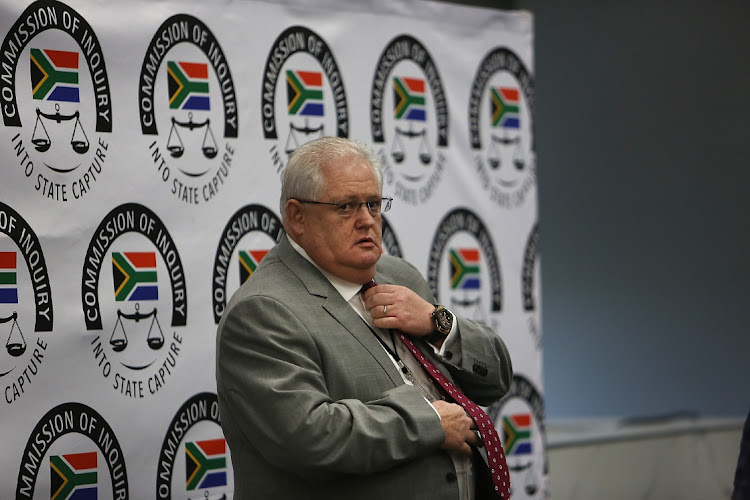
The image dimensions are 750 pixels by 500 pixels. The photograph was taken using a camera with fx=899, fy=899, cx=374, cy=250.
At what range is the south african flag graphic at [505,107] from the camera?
12.3 ft

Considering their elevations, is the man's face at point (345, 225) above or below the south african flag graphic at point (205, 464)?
above

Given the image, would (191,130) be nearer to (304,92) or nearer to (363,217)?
(304,92)

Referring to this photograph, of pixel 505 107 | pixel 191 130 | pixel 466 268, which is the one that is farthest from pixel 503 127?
pixel 191 130

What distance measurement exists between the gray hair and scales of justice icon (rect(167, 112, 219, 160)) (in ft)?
2.22

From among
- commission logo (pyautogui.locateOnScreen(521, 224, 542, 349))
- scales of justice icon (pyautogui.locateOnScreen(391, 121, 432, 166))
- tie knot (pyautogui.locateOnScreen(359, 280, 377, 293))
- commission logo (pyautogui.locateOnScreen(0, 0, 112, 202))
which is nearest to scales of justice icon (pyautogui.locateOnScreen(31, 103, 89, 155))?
commission logo (pyautogui.locateOnScreen(0, 0, 112, 202))

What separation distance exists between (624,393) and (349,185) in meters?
3.99

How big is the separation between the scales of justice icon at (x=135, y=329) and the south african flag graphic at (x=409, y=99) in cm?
124

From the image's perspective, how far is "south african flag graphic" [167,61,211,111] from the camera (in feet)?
9.78

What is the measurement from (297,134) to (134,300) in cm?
84

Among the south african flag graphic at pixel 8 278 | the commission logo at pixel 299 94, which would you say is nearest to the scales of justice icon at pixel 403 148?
the commission logo at pixel 299 94

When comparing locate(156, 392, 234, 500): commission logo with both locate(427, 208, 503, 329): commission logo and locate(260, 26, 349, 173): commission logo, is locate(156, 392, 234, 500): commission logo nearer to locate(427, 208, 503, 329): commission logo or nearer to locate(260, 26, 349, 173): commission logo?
locate(260, 26, 349, 173): commission logo

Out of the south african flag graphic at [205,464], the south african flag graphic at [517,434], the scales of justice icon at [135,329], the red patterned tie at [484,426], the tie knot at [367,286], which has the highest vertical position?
the tie knot at [367,286]

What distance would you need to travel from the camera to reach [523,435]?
147 inches

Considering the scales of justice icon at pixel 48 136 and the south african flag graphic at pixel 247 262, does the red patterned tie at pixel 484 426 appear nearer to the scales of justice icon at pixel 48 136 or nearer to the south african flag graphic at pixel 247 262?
the south african flag graphic at pixel 247 262
